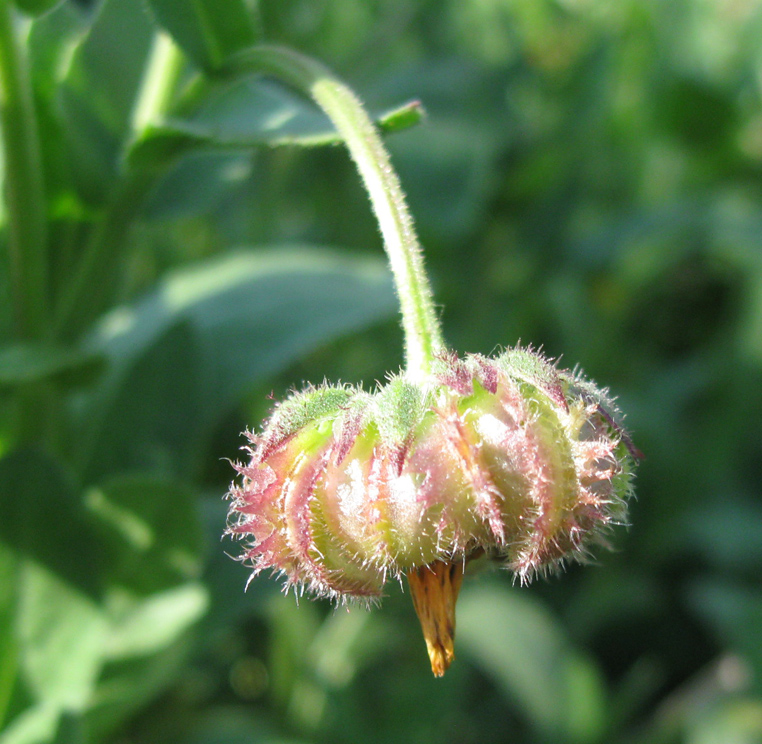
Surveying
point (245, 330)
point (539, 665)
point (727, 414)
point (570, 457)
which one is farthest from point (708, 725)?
point (570, 457)

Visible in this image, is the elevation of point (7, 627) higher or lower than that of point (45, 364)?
lower

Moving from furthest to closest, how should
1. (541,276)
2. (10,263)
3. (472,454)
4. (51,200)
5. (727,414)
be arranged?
(541,276)
(727,414)
(51,200)
(10,263)
(472,454)

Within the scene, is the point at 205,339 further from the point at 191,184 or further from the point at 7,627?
the point at 7,627

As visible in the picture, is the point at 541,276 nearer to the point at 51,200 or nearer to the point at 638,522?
the point at 638,522

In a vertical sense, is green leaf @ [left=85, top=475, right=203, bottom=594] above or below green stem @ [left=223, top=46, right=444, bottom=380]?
below

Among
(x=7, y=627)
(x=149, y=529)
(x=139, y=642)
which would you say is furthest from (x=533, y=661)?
(x=7, y=627)

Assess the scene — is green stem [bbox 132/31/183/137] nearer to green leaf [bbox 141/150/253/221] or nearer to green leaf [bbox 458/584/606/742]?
green leaf [bbox 141/150/253/221]

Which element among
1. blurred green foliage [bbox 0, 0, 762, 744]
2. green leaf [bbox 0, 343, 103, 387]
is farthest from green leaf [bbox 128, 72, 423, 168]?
green leaf [bbox 0, 343, 103, 387]
